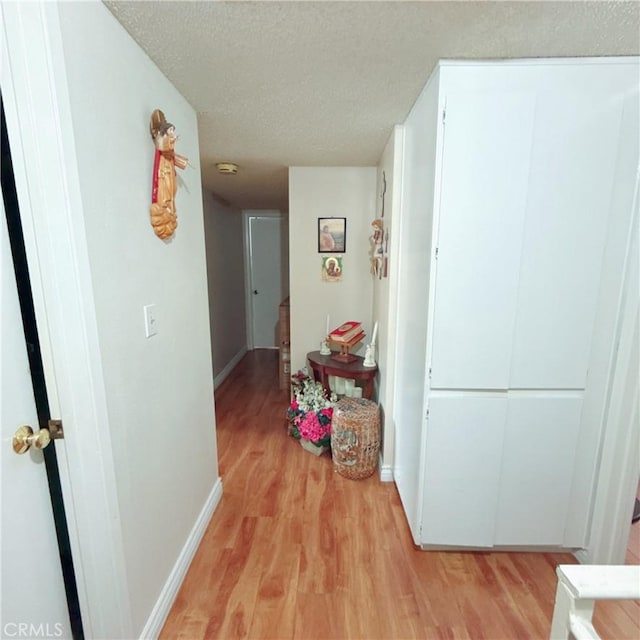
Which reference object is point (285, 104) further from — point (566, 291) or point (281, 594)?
point (281, 594)

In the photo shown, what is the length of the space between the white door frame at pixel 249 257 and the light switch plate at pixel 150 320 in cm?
379

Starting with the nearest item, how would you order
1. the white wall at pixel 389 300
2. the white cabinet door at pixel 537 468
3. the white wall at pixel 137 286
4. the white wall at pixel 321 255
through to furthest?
the white wall at pixel 137 286 → the white cabinet door at pixel 537 468 → the white wall at pixel 389 300 → the white wall at pixel 321 255

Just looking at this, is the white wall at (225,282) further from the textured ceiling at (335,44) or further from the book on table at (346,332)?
the textured ceiling at (335,44)

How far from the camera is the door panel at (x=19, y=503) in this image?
2.65ft

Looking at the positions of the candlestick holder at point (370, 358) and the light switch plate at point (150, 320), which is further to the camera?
the candlestick holder at point (370, 358)

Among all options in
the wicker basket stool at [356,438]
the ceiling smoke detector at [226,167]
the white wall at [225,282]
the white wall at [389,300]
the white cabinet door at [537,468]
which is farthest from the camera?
the white wall at [225,282]

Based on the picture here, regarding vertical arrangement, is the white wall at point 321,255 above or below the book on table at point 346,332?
above

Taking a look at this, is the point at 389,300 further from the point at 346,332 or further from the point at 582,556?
the point at 582,556

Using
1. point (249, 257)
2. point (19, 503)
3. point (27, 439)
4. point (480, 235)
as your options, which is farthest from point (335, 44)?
point (249, 257)

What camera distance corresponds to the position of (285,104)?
5.00 feet

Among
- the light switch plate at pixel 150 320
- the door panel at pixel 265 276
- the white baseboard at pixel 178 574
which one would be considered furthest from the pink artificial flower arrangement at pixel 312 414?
the door panel at pixel 265 276

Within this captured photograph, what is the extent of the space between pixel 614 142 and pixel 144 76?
5.73ft

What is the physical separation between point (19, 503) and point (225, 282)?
3.38 meters

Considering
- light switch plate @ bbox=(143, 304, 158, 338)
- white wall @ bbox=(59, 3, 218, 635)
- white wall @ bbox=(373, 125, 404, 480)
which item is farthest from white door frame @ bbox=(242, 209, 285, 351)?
light switch plate @ bbox=(143, 304, 158, 338)
